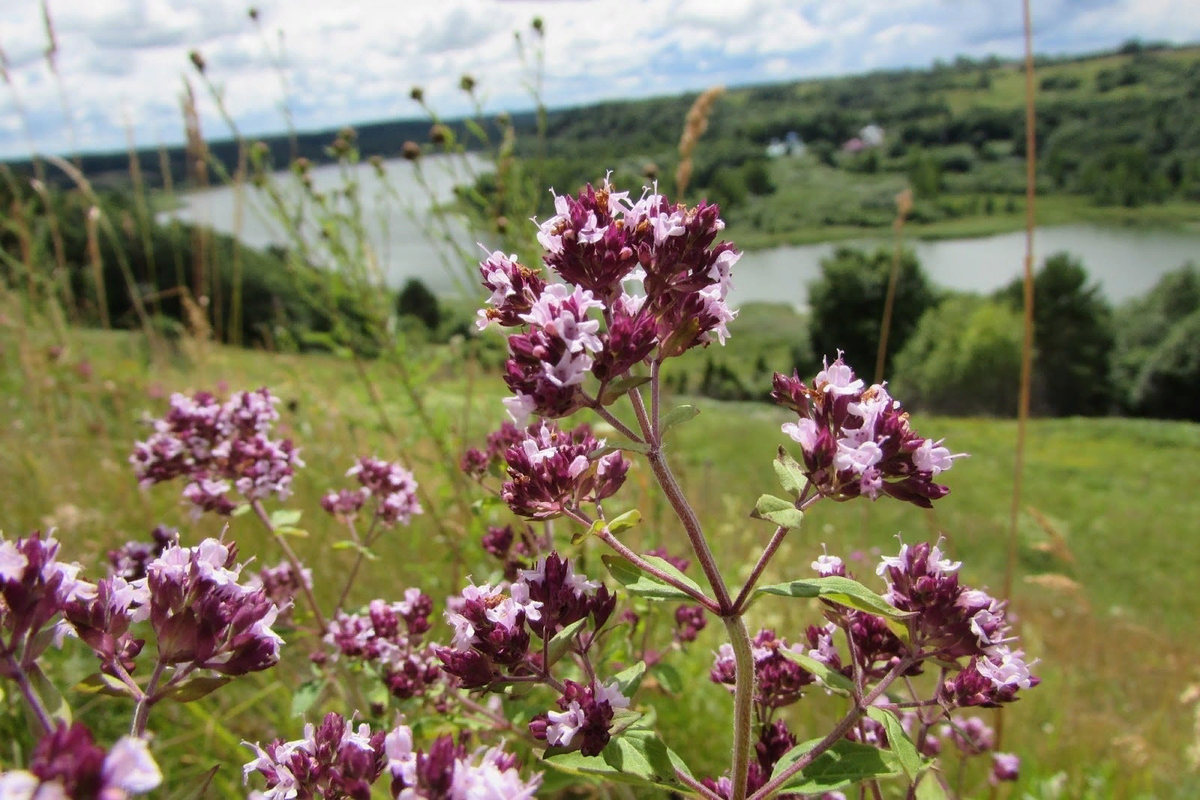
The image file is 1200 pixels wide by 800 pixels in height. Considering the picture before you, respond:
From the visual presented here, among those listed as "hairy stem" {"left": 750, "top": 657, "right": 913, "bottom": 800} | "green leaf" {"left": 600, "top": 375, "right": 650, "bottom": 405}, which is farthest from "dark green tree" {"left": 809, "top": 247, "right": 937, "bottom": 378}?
"green leaf" {"left": 600, "top": 375, "right": 650, "bottom": 405}

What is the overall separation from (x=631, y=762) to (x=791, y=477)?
0.59 meters

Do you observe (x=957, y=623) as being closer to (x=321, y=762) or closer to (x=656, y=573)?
(x=656, y=573)

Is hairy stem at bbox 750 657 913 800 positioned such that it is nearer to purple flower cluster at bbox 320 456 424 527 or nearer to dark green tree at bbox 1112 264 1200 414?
purple flower cluster at bbox 320 456 424 527

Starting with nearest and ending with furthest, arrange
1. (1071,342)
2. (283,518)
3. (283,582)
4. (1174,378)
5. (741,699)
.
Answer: (741,699) < (283,518) < (283,582) < (1174,378) < (1071,342)

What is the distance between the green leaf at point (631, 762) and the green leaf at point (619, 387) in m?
0.60

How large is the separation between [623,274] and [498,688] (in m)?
0.81

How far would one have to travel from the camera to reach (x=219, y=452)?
2.59 meters

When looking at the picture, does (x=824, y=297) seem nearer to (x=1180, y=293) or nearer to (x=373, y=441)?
(x=1180, y=293)

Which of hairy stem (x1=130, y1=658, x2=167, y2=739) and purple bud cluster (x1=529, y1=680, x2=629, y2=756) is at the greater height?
hairy stem (x1=130, y1=658, x2=167, y2=739)

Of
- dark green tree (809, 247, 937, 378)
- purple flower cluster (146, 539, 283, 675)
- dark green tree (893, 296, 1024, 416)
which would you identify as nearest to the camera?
purple flower cluster (146, 539, 283, 675)

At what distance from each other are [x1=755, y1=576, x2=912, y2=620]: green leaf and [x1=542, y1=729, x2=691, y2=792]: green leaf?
34 centimetres

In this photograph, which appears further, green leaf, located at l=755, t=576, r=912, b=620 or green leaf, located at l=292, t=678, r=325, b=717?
green leaf, located at l=292, t=678, r=325, b=717

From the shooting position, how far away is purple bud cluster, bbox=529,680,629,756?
1.35m

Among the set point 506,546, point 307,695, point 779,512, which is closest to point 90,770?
point 779,512
